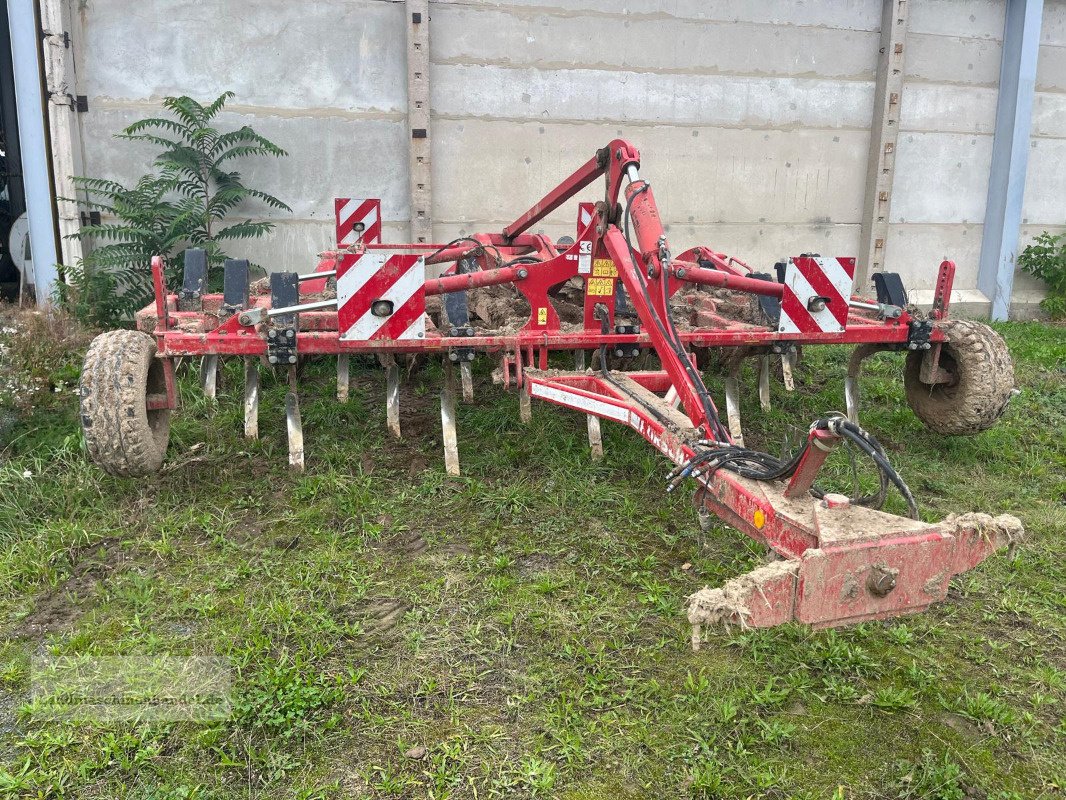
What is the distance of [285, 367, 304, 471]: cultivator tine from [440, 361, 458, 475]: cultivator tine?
2.41 feet

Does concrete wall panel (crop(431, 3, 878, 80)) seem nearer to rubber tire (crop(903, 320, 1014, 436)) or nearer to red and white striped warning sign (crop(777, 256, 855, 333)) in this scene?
red and white striped warning sign (crop(777, 256, 855, 333))

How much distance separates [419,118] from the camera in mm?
7590

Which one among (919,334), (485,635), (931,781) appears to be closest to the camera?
(931,781)

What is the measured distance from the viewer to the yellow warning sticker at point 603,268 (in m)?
4.42

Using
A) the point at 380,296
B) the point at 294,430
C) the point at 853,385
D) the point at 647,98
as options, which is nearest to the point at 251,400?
the point at 294,430

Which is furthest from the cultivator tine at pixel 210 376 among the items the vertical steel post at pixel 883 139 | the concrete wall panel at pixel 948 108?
the concrete wall panel at pixel 948 108

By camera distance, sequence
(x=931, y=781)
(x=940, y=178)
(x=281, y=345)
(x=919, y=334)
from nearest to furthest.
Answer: (x=931, y=781) → (x=281, y=345) → (x=919, y=334) → (x=940, y=178)

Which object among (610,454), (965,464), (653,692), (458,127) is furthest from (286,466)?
(458,127)

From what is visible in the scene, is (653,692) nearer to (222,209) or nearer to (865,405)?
(865,405)

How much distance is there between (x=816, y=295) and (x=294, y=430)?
2777mm

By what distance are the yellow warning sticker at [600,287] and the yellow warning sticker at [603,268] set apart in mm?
21

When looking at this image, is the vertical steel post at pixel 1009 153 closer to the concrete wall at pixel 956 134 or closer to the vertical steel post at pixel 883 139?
the concrete wall at pixel 956 134

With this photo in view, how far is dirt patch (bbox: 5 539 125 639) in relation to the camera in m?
2.94

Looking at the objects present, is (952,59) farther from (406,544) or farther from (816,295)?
(406,544)
